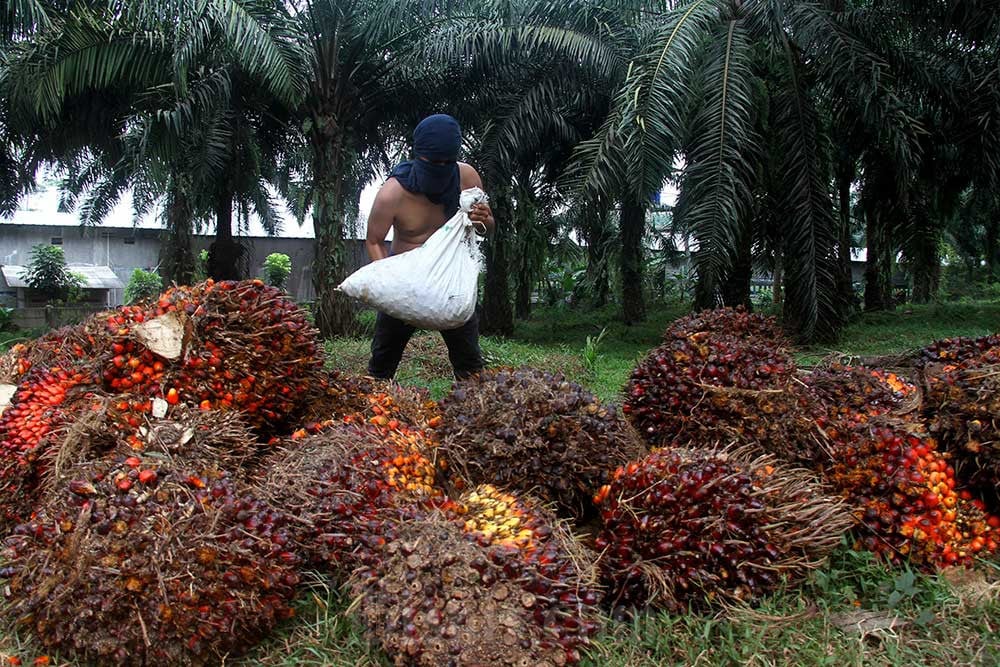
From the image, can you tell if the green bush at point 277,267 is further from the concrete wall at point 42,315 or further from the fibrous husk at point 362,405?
the fibrous husk at point 362,405

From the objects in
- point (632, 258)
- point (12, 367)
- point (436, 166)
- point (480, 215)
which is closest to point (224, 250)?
point (632, 258)

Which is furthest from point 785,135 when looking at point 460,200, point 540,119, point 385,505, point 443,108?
point 385,505

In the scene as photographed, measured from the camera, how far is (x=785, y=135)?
27.6 ft

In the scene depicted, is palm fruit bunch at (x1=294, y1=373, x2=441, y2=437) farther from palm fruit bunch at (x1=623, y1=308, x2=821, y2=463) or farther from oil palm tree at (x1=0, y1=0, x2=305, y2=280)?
oil palm tree at (x1=0, y1=0, x2=305, y2=280)

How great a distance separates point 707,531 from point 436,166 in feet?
7.58

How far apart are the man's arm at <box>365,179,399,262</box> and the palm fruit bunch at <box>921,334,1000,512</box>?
2440 millimetres

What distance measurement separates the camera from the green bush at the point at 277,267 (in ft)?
73.2

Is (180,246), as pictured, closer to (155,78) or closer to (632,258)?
(155,78)

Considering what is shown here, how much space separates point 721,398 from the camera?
2.71 metres

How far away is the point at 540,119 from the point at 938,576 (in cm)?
800

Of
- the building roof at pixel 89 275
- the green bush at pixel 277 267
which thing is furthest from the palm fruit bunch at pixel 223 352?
the building roof at pixel 89 275

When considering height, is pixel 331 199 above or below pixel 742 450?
above

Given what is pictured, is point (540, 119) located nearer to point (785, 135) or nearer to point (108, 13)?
point (785, 135)

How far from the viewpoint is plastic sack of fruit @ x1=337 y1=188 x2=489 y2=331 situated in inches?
135
